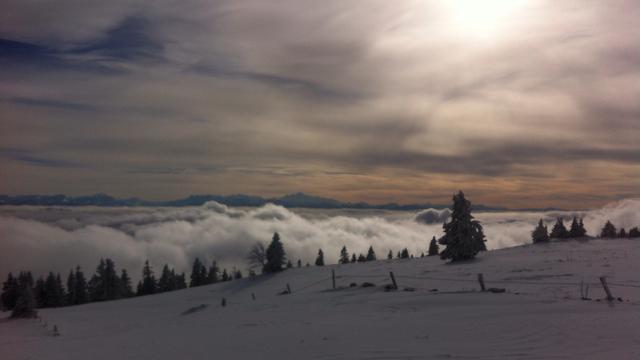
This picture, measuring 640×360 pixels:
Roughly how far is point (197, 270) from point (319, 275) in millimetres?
59357

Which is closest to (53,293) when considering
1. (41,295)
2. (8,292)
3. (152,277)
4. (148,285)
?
(41,295)

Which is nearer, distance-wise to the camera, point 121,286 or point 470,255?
point 470,255

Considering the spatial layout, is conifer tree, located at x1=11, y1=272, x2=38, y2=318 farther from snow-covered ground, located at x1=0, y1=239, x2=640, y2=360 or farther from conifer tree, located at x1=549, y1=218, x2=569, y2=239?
conifer tree, located at x1=549, y1=218, x2=569, y2=239

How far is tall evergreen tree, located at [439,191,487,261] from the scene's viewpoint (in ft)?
149

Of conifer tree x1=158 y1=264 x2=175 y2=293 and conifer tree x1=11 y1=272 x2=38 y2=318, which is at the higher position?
conifer tree x1=11 y1=272 x2=38 y2=318

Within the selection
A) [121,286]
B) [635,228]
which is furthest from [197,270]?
[635,228]

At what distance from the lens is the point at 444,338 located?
1447cm

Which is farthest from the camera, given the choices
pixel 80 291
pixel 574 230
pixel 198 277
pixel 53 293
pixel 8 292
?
pixel 198 277

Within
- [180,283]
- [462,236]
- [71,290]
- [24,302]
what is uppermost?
[462,236]

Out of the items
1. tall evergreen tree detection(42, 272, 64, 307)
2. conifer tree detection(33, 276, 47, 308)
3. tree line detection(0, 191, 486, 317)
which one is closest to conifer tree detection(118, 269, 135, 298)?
tree line detection(0, 191, 486, 317)

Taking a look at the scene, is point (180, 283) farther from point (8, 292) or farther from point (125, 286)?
point (8, 292)

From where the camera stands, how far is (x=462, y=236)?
45.7 m

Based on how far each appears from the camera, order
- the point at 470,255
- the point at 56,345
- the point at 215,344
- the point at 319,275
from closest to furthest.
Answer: the point at 215,344 < the point at 56,345 < the point at 470,255 < the point at 319,275

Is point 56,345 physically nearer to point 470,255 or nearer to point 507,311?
point 507,311
